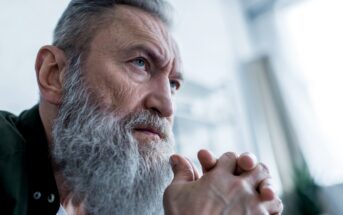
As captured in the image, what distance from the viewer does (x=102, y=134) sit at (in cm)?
65

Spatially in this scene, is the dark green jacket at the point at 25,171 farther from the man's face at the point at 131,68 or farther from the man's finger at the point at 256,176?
the man's finger at the point at 256,176

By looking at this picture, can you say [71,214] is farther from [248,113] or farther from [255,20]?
[255,20]

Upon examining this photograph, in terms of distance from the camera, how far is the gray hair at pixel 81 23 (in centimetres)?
73

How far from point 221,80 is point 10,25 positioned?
1.19 m

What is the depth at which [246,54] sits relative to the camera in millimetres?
2143

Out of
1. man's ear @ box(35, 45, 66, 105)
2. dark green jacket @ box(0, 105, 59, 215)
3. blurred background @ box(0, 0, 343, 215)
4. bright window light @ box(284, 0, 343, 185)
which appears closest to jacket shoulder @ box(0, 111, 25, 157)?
dark green jacket @ box(0, 105, 59, 215)

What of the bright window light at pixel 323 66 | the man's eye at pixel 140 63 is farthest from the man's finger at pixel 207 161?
the bright window light at pixel 323 66

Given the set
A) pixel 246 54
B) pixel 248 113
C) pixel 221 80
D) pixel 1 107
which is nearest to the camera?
pixel 1 107

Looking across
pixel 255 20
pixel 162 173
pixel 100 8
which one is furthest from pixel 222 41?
pixel 162 173

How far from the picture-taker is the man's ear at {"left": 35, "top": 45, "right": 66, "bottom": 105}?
0.71 meters

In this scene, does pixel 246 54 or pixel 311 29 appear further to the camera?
pixel 246 54

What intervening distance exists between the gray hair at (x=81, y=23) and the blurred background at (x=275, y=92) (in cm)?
65

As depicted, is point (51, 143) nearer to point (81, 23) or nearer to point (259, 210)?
point (81, 23)

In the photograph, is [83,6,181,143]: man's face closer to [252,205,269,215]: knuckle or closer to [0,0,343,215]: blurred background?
[252,205,269,215]: knuckle
